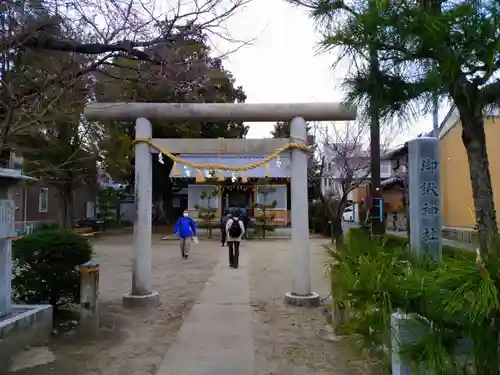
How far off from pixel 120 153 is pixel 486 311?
78.3 ft

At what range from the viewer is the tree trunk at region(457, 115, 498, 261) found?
358cm

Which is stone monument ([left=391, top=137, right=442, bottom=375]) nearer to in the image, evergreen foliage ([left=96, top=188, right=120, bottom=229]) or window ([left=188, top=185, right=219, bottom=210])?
window ([left=188, top=185, right=219, bottom=210])

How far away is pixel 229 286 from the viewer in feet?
35.0

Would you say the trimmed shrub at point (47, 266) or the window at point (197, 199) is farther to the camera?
the window at point (197, 199)

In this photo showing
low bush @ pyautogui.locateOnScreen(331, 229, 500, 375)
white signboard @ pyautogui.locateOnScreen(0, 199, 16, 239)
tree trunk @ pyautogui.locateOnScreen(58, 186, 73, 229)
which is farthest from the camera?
tree trunk @ pyautogui.locateOnScreen(58, 186, 73, 229)

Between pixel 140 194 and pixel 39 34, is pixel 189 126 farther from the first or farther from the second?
pixel 39 34

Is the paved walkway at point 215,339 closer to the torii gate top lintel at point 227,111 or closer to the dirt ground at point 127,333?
the dirt ground at point 127,333

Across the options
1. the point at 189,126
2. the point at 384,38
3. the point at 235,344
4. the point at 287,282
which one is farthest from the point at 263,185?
the point at 384,38

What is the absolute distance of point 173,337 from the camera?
6.56 meters

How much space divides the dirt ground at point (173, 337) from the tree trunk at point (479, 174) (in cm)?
243

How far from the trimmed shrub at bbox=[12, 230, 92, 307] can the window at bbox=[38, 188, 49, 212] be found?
1060 inches

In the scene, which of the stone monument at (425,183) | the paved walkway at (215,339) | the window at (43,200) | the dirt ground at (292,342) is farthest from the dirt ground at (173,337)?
the window at (43,200)

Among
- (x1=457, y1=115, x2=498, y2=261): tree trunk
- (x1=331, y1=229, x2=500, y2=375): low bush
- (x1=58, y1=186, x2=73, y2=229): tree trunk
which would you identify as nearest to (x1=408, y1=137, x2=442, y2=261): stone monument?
(x1=457, y1=115, x2=498, y2=261): tree trunk

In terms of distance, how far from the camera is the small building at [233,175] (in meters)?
8.84
